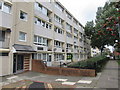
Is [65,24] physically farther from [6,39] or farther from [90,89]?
[90,89]

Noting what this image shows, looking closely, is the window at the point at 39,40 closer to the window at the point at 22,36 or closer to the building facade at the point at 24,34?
the building facade at the point at 24,34

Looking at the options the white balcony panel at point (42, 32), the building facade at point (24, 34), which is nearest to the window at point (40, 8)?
the building facade at point (24, 34)

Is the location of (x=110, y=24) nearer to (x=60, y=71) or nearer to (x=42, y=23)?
(x=60, y=71)

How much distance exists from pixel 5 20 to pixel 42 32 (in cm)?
750

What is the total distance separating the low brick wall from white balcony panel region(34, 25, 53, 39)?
4.87 m

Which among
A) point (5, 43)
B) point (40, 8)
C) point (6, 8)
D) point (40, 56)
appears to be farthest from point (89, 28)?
point (5, 43)

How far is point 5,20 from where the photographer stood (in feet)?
45.5

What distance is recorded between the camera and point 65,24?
31594 mm

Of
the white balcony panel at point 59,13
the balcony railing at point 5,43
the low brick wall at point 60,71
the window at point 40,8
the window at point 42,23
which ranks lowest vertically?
the low brick wall at point 60,71

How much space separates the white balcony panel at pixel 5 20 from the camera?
44.3 ft

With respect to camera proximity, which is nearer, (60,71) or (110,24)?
(110,24)

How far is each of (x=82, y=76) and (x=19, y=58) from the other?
844 cm

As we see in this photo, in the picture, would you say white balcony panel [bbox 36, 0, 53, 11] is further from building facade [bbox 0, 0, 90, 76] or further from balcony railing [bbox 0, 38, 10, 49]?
balcony railing [bbox 0, 38, 10, 49]

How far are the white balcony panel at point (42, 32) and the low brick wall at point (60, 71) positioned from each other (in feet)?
16.0
